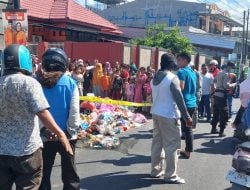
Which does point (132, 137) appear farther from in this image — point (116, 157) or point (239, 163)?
point (239, 163)

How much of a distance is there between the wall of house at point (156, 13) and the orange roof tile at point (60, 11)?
3780 cm

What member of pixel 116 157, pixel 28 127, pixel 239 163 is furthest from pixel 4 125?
pixel 116 157

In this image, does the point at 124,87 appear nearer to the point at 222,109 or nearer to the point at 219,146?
the point at 222,109

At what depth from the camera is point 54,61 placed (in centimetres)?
457

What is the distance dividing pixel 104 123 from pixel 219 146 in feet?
8.54

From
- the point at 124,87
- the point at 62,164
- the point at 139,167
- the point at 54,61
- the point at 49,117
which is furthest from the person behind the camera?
the point at 124,87

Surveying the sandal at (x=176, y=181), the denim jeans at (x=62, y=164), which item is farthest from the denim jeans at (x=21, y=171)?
the sandal at (x=176, y=181)

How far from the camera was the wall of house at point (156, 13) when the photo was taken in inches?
2525

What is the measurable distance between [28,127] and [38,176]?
43 centimetres

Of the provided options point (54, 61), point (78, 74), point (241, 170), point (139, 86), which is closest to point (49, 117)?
point (54, 61)

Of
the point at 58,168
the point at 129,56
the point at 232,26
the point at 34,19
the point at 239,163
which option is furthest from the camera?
the point at 232,26

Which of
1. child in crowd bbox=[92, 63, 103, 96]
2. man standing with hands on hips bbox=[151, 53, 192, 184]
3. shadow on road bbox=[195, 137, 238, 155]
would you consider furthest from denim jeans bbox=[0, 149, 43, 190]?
child in crowd bbox=[92, 63, 103, 96]

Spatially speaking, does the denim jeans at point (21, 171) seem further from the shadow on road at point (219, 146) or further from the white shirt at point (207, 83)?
the white shirt at point (207, 83)

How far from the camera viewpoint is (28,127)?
11.9ft
